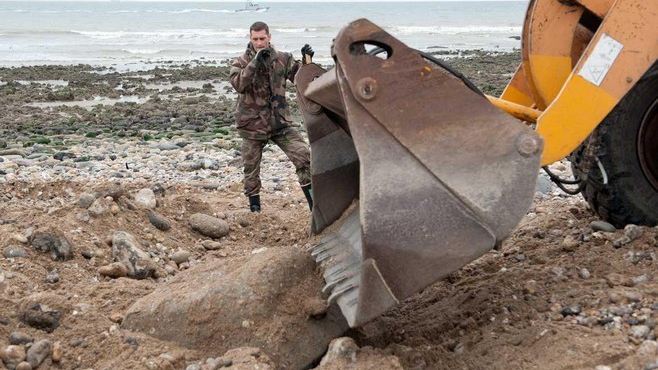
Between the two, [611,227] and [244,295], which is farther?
[611,227]

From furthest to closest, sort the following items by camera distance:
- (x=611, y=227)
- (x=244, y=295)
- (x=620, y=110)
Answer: (x=611, y=227) → (x=620, y=110) → (x=244, y=295)

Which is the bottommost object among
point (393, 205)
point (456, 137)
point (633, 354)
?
point (633, 354)

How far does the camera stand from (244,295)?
4484 millimetres

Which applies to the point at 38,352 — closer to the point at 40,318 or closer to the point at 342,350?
the point at 40,318

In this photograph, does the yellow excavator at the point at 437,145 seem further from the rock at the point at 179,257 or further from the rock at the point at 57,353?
the rock at the point at 179,257

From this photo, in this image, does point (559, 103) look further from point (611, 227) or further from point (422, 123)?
point (611, 227)

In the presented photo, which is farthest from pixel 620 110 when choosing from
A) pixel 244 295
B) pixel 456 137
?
pixel 244 295

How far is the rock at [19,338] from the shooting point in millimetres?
4301

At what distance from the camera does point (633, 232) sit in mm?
5012

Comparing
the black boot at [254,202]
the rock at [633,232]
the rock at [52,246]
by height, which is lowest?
the black boot at [254,202]

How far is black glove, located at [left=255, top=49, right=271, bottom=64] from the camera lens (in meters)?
7.70

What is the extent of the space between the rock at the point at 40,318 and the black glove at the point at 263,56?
12.3 feet

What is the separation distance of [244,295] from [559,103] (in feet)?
6.31

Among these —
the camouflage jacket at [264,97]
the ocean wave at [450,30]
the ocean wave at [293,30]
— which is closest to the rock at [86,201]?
the camouflage jacket at [264,97]
